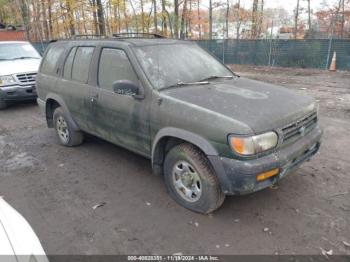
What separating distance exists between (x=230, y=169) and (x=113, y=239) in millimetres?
1345

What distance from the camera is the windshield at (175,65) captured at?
3514 millimetres

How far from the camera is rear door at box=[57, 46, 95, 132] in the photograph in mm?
4324

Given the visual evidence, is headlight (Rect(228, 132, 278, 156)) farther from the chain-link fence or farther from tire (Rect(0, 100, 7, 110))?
the chain-link fence

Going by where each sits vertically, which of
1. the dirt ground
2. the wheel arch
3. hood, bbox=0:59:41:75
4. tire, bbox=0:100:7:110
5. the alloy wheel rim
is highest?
hood, bbox=0:59:41:75

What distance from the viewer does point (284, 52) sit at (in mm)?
14797

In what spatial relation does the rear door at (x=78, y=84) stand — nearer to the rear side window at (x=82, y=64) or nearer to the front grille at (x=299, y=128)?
the rear side window at (x=82, y=64)

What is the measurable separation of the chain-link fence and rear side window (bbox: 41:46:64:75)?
1239 centimetres

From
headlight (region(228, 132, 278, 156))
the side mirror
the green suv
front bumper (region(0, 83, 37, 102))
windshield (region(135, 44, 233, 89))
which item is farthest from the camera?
front bumper (region(0, 83, 37, 102))

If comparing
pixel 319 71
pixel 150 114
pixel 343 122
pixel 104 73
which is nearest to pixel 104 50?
pixel 104 73

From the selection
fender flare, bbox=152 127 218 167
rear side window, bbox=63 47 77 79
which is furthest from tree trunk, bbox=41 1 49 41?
fender flare, bbox=152 127 218 167

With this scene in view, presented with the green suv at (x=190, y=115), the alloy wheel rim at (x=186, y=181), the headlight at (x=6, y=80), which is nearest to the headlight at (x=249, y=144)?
the green suv at (x=190, y=115)

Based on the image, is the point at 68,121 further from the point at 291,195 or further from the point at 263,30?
the point at 263,30

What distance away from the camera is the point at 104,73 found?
13.2ft

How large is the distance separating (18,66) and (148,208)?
671cm
